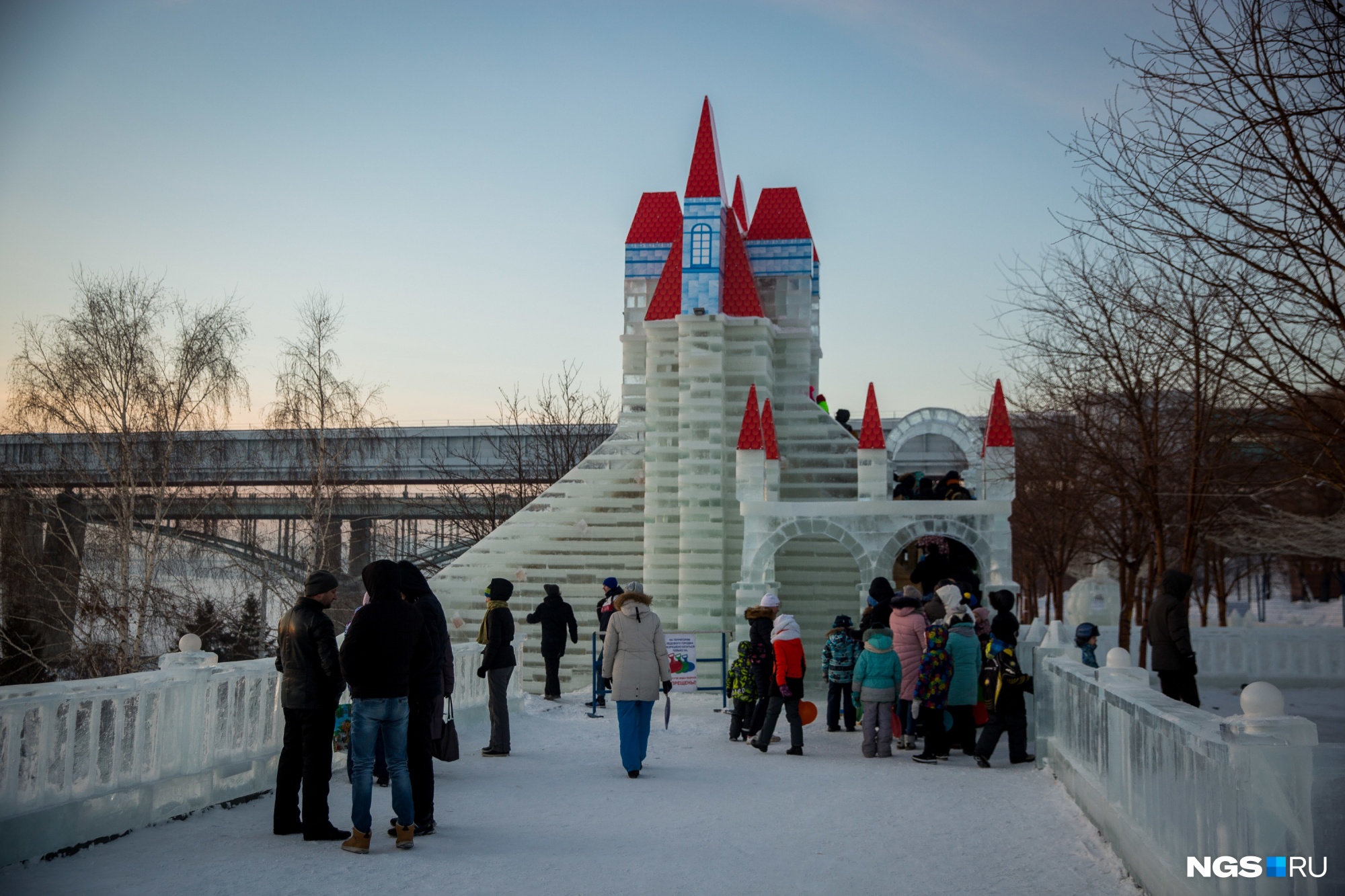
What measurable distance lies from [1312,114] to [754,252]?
54.6 ft

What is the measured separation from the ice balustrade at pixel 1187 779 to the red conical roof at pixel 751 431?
32.4 feet

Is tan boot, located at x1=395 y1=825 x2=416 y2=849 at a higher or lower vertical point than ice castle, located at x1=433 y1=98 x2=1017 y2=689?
lower

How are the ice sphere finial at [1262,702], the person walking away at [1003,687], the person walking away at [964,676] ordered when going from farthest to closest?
1. the person walking away at [964,676]
2. the person walking away at [1003,687]
3. the ice sphere finial at [1262,702]

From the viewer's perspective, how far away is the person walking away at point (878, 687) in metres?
10.9

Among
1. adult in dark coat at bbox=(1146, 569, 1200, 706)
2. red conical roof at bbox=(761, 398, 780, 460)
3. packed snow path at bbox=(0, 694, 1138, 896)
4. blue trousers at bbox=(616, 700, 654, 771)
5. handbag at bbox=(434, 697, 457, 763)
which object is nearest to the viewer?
packed snow path at bbox=(0, 694, 1138, 896)

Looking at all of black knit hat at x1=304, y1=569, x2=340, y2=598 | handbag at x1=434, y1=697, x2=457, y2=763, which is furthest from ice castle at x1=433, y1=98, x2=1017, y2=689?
black knit hat at x1=304, y1=569, x2=340, y2=598

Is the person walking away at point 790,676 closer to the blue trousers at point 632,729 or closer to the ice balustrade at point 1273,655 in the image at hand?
the blue trousers at point 632,729

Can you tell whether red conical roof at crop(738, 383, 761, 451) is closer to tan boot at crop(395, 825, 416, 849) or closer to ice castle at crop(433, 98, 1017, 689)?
ice castle at crop(433, 98, 1017, 689)

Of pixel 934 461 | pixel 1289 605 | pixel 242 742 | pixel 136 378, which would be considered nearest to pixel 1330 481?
pixel 242 742

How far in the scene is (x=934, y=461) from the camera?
4262cm

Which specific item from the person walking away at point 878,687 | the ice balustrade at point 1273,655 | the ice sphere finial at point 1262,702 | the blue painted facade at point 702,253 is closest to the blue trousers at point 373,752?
the ice sphere finial at point 1262,702

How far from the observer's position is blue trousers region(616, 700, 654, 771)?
984 centimetres

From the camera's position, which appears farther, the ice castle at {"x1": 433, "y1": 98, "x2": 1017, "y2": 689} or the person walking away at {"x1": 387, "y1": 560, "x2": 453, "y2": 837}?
the ice castle at {"x1": 433, "y1": 98, "x2": 1017, "y2": 689}

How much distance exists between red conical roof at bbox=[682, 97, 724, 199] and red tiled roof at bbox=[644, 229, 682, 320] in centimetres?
173
